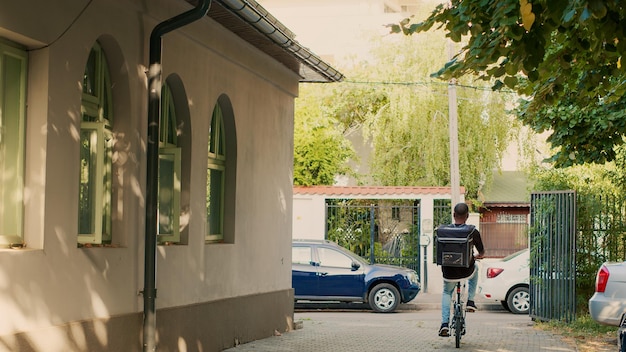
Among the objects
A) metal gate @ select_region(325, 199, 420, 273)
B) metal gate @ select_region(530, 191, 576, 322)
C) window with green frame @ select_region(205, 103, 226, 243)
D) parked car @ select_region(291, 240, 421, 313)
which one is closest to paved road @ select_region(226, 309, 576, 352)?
metal gate @ select_region(530, 191, 576, 322)

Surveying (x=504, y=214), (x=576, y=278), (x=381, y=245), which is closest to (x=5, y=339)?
(x=576, y=278)

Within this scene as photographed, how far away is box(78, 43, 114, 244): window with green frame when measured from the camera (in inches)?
382

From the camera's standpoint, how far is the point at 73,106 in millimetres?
9023

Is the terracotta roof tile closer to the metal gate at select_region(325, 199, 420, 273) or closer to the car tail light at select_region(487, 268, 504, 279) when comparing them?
the metal gate at select_region(325, 199, 420, 273)

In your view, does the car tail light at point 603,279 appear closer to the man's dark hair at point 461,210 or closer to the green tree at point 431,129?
the man's dark hair at point 461,210

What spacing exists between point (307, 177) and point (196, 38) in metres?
22.6

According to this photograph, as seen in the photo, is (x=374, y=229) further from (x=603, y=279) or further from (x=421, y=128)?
(x=603, y=279)

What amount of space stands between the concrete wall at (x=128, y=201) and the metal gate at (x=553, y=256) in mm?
5133

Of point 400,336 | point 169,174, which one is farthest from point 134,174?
point 400,336

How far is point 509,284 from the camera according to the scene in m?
22.5

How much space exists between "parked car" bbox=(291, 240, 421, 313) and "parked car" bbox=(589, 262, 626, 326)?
9.38 m

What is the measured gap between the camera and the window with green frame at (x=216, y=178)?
14.0 m

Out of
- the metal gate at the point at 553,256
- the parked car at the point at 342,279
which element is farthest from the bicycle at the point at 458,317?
the parked car at the point at 342,279

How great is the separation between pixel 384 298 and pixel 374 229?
6.60 metres
